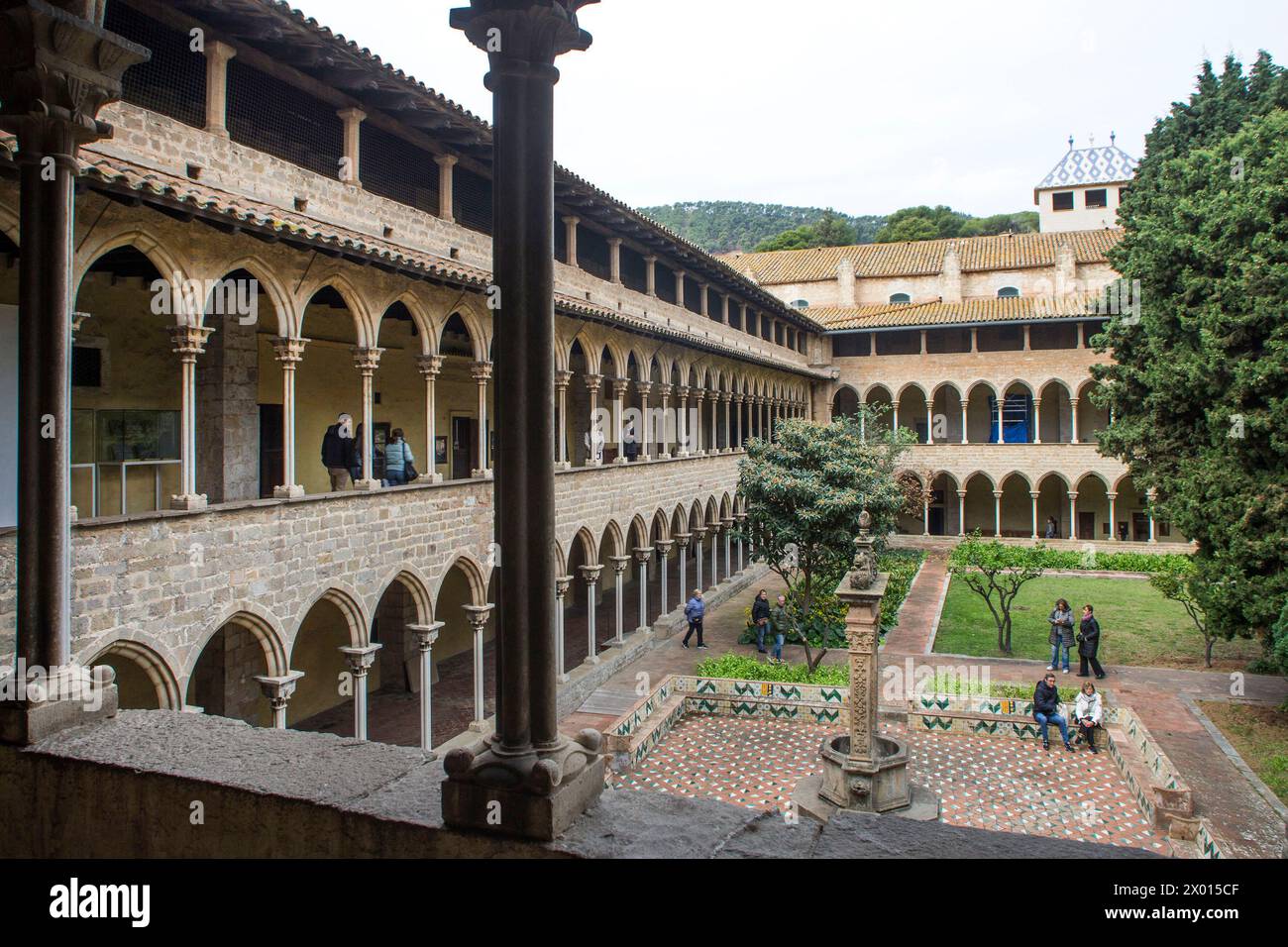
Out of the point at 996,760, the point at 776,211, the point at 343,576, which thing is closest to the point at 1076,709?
the point at 996,760

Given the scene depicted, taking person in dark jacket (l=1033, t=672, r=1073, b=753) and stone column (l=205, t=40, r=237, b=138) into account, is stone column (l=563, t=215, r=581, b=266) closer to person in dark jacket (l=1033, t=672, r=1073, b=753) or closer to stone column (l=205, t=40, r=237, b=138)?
stone column (l=205, t=40, r=237, b=138)

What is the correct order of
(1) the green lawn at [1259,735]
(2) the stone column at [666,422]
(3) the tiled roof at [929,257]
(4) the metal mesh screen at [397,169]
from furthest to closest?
(3) the tiled roof at [929,257] → (2) the stone column at [666,422] → (4) the metal mesh screen at [397,169] → (1) the green lawn at [1259,735]

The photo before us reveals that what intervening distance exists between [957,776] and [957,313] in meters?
26.7

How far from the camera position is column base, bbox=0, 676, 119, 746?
12.0 ft

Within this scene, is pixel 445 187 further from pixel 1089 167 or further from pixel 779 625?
pixel 1089 167

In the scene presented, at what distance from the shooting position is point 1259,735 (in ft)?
44.4

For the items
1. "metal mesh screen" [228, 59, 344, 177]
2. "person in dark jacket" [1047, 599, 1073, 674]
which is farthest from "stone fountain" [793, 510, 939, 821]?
"metal mesh screen" [228, 59, 344, 177]

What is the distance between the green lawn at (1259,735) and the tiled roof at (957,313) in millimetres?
20289

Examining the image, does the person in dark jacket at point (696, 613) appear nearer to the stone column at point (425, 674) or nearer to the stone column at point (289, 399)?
the stone column at point (425, 674)

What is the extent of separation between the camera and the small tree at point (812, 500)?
1866 cm

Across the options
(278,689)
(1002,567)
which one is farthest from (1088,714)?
(278,689)

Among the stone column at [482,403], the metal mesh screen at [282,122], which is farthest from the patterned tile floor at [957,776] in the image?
the metal mesh screen at [282,122]
